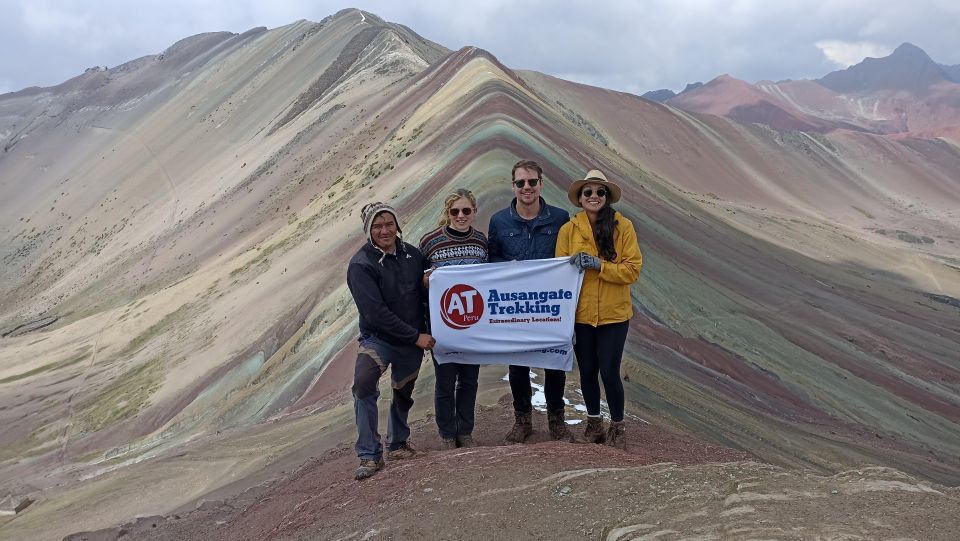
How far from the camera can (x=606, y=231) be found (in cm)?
538

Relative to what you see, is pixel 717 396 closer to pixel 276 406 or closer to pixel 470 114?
pixel 276 406

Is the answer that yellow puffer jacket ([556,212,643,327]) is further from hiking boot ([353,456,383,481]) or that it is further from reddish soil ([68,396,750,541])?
hiking boot ([353,456,383,481])

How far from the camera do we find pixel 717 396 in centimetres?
1038

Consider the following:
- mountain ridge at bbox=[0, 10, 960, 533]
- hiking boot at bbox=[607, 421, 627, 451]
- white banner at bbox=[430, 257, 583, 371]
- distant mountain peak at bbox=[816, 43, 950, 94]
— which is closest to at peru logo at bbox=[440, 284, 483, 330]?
white banner at bbox=[430, 257, 583, 371]

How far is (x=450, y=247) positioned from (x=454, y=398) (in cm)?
116

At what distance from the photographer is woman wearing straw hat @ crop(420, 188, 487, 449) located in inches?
219

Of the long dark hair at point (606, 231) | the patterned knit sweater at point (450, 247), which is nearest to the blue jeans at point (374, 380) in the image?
the patterned knit sweater at point (450, 247)

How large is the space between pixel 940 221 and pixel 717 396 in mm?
41120

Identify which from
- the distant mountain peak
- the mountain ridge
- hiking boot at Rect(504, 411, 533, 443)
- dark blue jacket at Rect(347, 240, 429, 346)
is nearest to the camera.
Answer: dark blue jacket at Rect(347, 240, 429, 346)

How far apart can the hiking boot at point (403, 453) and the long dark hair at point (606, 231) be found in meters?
2.01

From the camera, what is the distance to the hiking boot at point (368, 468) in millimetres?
5535

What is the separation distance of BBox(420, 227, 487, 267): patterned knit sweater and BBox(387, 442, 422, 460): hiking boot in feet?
4.54

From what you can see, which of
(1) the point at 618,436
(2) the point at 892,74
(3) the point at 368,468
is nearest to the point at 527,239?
(1) the point at 618,436

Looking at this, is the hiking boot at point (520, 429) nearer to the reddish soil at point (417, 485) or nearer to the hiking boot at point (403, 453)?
the reddish soil at point (417, 485)
